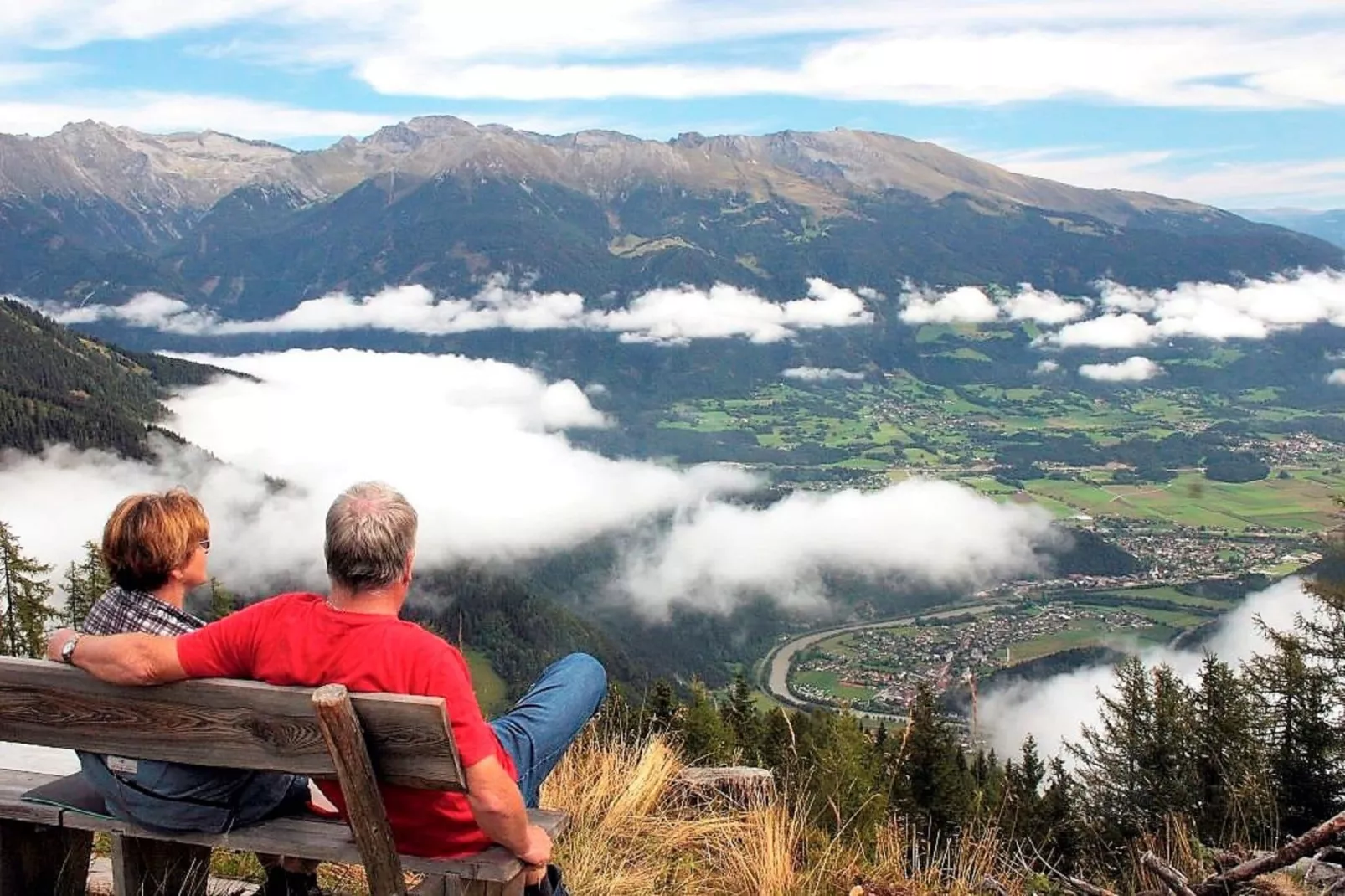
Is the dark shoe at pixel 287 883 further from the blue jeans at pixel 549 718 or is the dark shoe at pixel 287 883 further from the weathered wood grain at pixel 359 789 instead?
the weathered wood grain at pixel 359 789

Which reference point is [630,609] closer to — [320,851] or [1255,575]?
[1255,575]

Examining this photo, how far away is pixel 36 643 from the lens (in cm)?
3275

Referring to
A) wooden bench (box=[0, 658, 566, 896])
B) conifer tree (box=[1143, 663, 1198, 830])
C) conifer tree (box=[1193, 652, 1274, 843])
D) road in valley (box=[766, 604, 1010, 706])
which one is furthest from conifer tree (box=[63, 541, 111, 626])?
road in valley (box=[766, 604, 1010, 706])

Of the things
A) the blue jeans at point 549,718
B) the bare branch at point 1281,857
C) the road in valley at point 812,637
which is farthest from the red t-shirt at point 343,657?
the road in valley at point 812,637

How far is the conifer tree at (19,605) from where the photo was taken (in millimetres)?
32406

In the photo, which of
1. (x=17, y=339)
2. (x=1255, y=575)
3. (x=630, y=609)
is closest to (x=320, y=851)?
(x=1255, y=575)

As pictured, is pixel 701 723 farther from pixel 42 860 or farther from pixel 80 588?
pixel 80 588

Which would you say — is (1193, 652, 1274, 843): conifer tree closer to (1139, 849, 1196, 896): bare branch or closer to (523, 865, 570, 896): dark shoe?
(1139, 849, 1196, 896): bare branch

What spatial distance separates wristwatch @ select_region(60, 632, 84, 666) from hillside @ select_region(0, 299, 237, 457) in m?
167

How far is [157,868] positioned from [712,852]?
3.00m


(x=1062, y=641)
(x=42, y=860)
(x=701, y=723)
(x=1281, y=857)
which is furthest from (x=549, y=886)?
(x=1062, y=641)

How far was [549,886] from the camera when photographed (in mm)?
3973

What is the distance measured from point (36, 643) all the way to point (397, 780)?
3625cm

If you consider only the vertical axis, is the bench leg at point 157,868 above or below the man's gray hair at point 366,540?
below
